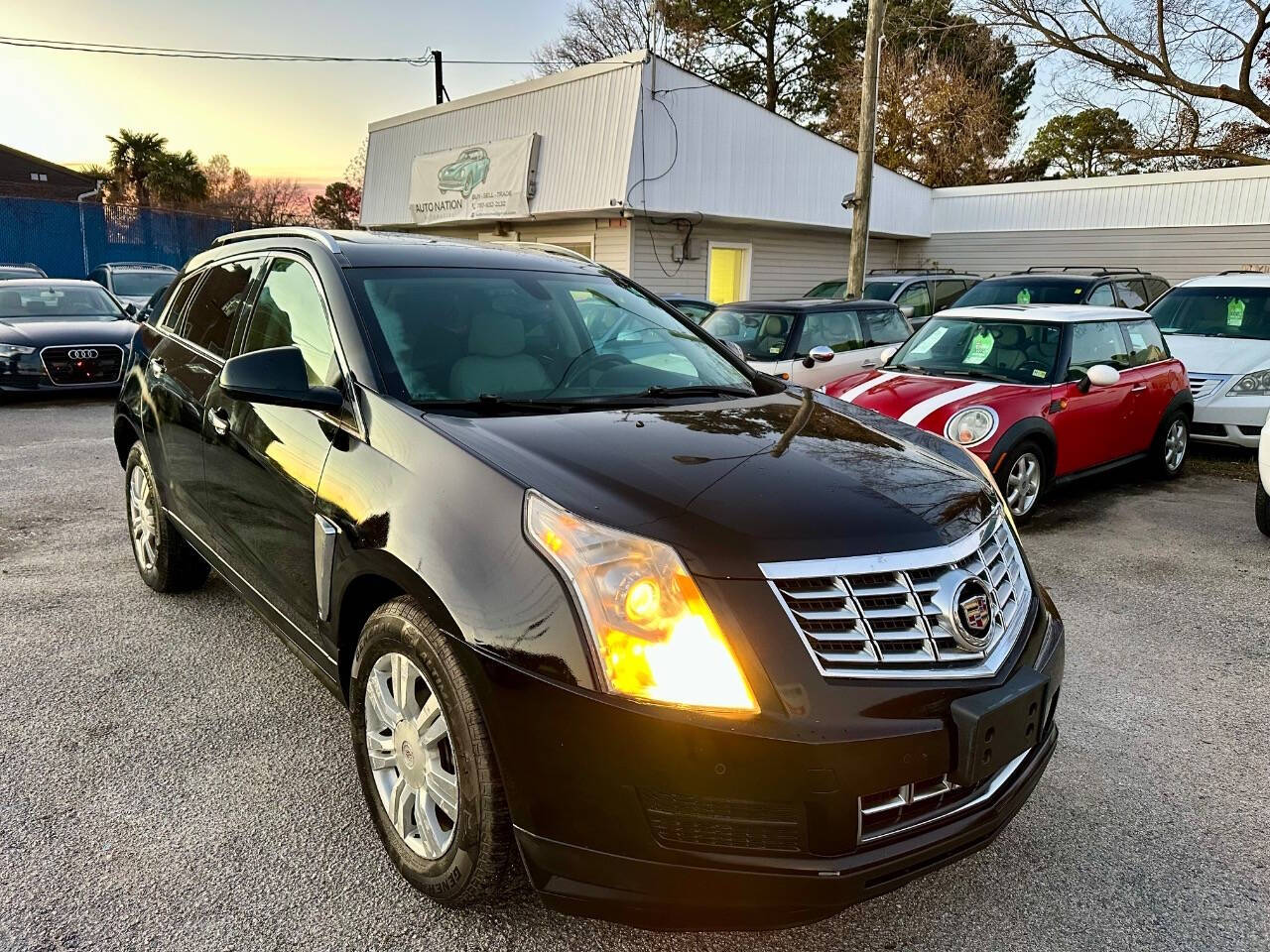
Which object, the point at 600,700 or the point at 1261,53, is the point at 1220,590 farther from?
the point at 1261,53

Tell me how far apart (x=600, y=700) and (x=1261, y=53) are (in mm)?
28600

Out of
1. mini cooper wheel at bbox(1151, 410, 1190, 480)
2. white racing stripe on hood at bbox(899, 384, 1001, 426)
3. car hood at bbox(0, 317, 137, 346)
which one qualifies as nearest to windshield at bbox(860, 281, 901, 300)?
mini cooper wheel at bbox(1151, 410, 1190, 480)

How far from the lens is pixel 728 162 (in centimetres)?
1609

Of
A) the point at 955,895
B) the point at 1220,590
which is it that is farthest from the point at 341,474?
the point at 1220,590

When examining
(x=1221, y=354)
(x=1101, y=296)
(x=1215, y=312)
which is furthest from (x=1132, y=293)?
(x=1221, y=354)

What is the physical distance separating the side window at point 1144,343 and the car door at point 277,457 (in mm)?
6595

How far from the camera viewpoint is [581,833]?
178cm

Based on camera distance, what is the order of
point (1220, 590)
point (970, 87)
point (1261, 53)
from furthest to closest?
1. point (970, 87)
2. point (1261, 53)
3. point (1220, 590)

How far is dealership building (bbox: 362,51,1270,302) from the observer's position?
15070 mm

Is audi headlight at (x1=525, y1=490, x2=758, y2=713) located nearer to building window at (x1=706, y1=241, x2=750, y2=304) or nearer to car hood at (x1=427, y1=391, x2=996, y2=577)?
car hood at (x1=427, y1=391, x2=996, y2=577)

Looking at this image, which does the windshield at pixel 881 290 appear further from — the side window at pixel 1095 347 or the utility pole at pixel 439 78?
the utility pole at pixel 439 78

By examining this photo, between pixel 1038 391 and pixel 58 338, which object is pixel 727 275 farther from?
pixel 1038 391

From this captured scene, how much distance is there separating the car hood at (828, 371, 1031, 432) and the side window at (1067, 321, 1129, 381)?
1.86 feet

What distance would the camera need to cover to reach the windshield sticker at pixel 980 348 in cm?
673
